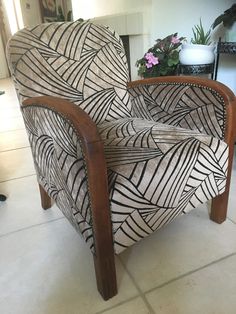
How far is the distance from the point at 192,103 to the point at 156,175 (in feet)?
1.30

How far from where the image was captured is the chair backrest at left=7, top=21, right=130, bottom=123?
994 millimetres

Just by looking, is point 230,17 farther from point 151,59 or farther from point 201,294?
point 201,294

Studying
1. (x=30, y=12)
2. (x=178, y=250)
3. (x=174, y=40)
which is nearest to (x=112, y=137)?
(x=178, y=250)

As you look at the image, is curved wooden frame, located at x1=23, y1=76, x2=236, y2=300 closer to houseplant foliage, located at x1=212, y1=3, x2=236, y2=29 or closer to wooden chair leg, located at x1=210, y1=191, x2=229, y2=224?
wooden chair leg, located at x1=210, y1=191, x2=229, y2=224

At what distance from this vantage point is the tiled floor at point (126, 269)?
79cm

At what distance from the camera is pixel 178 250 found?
0.98 meters

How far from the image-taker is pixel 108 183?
69 centimetres

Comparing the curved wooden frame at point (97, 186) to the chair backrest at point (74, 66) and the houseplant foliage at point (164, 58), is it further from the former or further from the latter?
the houseplant foliage at point (164, 58)

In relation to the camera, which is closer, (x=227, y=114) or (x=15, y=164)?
(x=227, y=114)

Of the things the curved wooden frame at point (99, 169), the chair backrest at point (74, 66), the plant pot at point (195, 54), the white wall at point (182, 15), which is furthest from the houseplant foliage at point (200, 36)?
the curved wooden frame at point (99, 169)

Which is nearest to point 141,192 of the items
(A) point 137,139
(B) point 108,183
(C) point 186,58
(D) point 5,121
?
(B) point 108,183

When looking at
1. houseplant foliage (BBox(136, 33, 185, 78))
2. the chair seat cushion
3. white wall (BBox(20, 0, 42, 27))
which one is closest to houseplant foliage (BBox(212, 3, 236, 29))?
houseplant foliage (BBox(136, 33, 185, 78))

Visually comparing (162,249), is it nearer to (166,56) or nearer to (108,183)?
(108,183)

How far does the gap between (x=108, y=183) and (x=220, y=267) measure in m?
0.51
